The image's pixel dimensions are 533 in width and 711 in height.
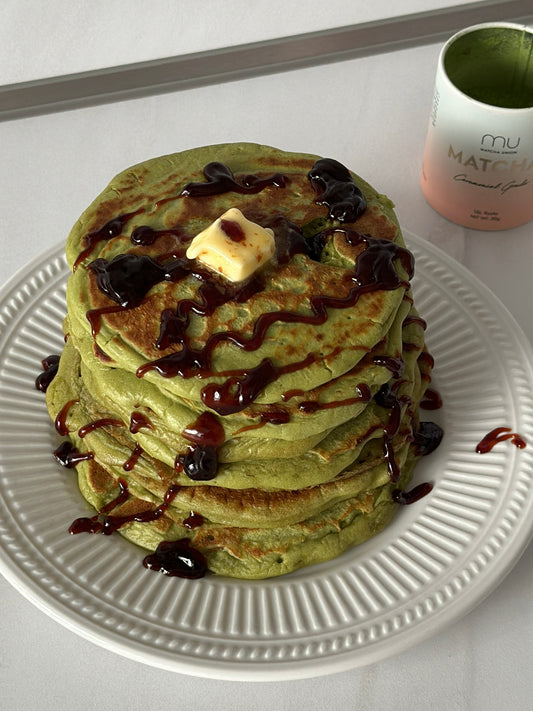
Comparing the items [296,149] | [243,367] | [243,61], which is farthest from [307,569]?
[243,61]

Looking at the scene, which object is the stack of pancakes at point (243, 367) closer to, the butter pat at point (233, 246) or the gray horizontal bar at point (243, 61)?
the butter pat at point (233, 246)

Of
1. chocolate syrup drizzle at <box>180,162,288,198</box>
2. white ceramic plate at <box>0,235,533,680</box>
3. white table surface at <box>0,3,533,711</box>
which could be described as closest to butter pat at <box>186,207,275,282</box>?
chocolate syrup drizzle at <box>180,162,288,198</box>

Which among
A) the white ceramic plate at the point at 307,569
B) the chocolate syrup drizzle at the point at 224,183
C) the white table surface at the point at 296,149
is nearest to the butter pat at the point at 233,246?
the chocolate syrup drizzle at the point at 224,183

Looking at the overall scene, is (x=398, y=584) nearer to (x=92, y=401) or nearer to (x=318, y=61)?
(x=92, y=401)

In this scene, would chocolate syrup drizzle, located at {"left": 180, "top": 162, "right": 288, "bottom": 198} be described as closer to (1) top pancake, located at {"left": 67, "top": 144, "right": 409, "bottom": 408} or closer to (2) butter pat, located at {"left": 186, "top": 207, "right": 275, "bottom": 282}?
(1) top pancake, located at {"left": 67, "top": 144, "right": 409, "bottom": 408}

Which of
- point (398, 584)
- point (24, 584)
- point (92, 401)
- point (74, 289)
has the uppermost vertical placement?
point (74, 289)

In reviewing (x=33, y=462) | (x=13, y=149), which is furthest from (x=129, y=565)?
(x=13, y=149)
